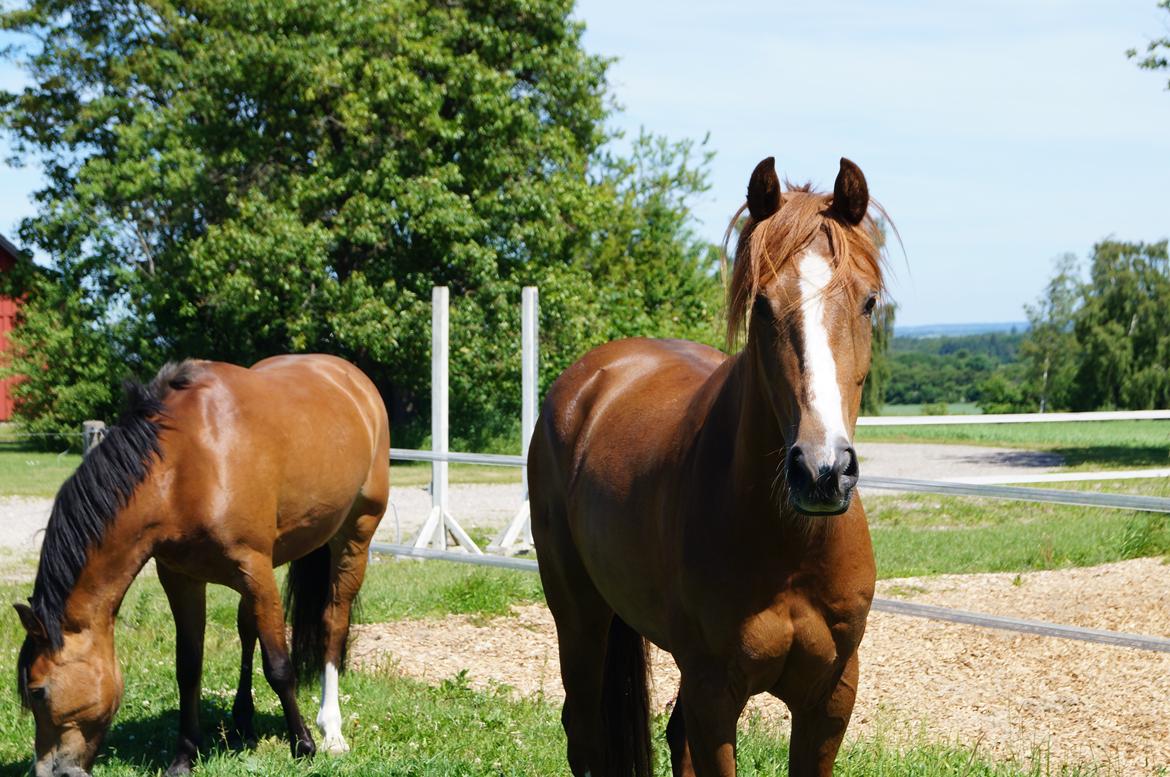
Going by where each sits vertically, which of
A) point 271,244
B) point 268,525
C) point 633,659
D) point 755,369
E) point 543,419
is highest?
point 271,244

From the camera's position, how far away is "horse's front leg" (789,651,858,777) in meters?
2.86

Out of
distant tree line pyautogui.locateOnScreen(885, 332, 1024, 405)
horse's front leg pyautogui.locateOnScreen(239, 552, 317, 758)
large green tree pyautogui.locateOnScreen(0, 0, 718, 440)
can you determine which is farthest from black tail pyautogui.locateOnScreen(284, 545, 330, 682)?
distant tree line pyautogui.locateOnScreen(885, 332, 1024, 405)

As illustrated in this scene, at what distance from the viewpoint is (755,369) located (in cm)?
263

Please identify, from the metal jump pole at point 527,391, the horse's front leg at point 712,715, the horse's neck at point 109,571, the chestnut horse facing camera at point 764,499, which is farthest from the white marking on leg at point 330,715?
the metal jump pole at point 527,391

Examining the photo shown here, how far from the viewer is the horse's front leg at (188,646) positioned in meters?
4.79

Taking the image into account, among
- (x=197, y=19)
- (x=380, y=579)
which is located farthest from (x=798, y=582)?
(x=197, y=19)

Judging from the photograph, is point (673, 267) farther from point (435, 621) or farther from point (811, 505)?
point (811, 505)

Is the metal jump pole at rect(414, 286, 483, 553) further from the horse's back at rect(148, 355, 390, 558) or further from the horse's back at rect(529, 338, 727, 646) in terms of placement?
the horse's back at rect(529, 338, 727, 646)

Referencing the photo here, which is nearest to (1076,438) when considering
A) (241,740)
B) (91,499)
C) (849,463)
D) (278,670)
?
(241,740)

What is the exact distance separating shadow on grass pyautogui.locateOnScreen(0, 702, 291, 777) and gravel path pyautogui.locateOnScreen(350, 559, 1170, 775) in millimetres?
850

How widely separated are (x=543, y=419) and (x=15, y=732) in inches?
117

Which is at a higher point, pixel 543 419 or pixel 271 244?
pixel 271 244

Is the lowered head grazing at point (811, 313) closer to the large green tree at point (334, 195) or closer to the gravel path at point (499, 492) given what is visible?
the gravel path at point (499, 492)

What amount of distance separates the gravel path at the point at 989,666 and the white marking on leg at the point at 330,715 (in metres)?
0.76
